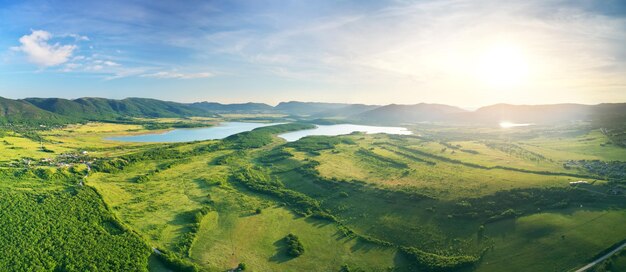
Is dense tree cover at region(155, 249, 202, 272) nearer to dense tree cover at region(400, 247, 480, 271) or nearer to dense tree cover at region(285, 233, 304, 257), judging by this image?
dense tree cover at region(285, 233, 304, 257)

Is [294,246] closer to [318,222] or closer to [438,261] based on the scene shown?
[318,222]

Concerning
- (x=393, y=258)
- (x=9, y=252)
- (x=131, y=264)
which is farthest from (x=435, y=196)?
(x=9, y=252)

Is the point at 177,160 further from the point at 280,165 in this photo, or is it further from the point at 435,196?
the point at 435,196

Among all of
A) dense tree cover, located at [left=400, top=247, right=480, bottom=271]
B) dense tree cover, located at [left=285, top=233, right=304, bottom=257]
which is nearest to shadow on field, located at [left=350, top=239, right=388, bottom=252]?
dense tree cover, located at [left=400, top=247, right=480, bottom=271]

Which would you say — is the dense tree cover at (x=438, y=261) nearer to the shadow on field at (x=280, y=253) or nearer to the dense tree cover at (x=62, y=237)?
the shadow on field at (x=280, y=253)

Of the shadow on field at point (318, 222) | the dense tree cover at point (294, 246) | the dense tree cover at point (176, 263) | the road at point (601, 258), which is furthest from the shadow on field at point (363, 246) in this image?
the road at point (601, 258)

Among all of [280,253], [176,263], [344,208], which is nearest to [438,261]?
[280,253]
